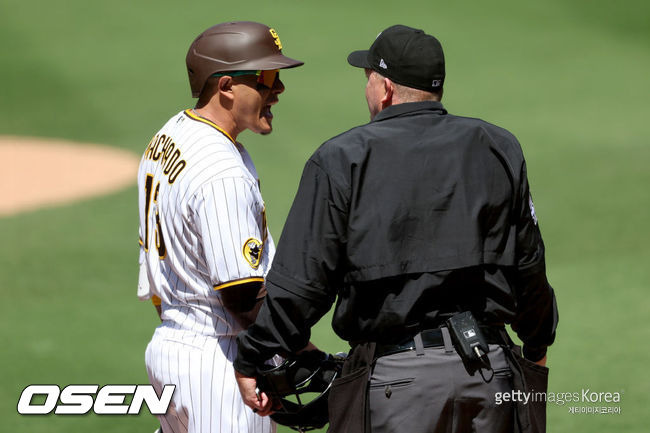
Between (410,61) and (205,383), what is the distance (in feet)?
4.58

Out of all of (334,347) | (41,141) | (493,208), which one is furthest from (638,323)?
(41,141)

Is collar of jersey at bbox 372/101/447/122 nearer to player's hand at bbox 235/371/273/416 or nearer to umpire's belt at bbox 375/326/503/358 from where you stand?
umpire's belt at bbox 375/326/503/358

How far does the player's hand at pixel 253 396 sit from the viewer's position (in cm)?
326

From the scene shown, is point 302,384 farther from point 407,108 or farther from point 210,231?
point 407,108

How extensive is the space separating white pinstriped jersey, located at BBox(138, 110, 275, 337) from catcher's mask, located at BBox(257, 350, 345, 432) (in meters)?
0.29

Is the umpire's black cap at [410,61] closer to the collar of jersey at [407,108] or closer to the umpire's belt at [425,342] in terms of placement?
the collar of jersey at [407,108]

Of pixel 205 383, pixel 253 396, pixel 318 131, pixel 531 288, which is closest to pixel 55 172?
pixel 318 131

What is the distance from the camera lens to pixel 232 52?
3.58 m

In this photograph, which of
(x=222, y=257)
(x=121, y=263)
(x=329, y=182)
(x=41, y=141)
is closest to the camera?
(x=329, y=182)

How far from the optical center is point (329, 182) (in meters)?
3.05

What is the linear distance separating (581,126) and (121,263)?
275 inches

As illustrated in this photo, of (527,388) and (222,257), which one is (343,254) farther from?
(527,388)

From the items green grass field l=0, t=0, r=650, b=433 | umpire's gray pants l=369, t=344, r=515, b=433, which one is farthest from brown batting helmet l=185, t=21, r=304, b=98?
green grass field l=0, t=0, r=650, b=433

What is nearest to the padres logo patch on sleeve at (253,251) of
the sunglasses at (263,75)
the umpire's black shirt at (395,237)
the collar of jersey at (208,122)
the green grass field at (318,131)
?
the umpire's black shirt at (395,237)
